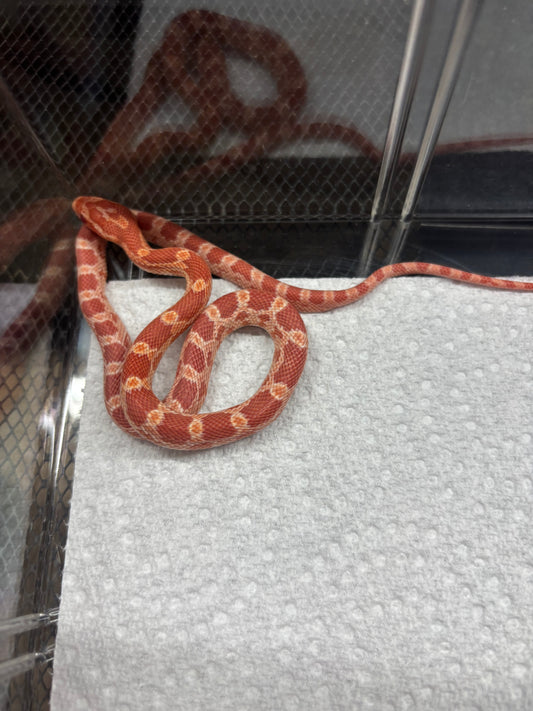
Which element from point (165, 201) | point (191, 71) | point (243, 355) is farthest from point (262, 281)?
point (191, 71)

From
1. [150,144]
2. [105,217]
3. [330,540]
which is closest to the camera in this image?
[330,540]

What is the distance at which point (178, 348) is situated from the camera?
6.27 feet

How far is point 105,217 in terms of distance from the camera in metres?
1.94

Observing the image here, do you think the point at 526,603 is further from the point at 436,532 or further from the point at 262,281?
the point at 262,281

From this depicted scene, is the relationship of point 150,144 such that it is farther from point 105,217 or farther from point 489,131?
point 489,131

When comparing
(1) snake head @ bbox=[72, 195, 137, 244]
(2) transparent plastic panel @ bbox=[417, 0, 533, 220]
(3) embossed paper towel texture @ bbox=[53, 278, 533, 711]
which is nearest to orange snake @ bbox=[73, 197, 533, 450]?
(1) snake head @ bbox=[72, 195, 137, 244]

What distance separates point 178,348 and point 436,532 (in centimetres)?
118

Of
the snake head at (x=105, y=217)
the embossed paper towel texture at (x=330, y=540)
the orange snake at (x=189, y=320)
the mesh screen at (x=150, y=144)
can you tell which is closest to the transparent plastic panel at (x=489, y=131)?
the mesh screen at (x=150, y=144)

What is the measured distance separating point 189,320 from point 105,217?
58 centimetres

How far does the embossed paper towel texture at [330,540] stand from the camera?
4.93ft

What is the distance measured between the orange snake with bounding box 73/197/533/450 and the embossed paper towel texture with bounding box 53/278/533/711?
0.12 m

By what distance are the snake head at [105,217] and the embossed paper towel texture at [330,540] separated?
23.3 inches

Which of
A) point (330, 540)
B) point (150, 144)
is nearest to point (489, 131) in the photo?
point (150, 144)

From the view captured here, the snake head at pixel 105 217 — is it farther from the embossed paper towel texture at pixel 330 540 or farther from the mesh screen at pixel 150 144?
the embossed paper towel texture at pixel 330 540
